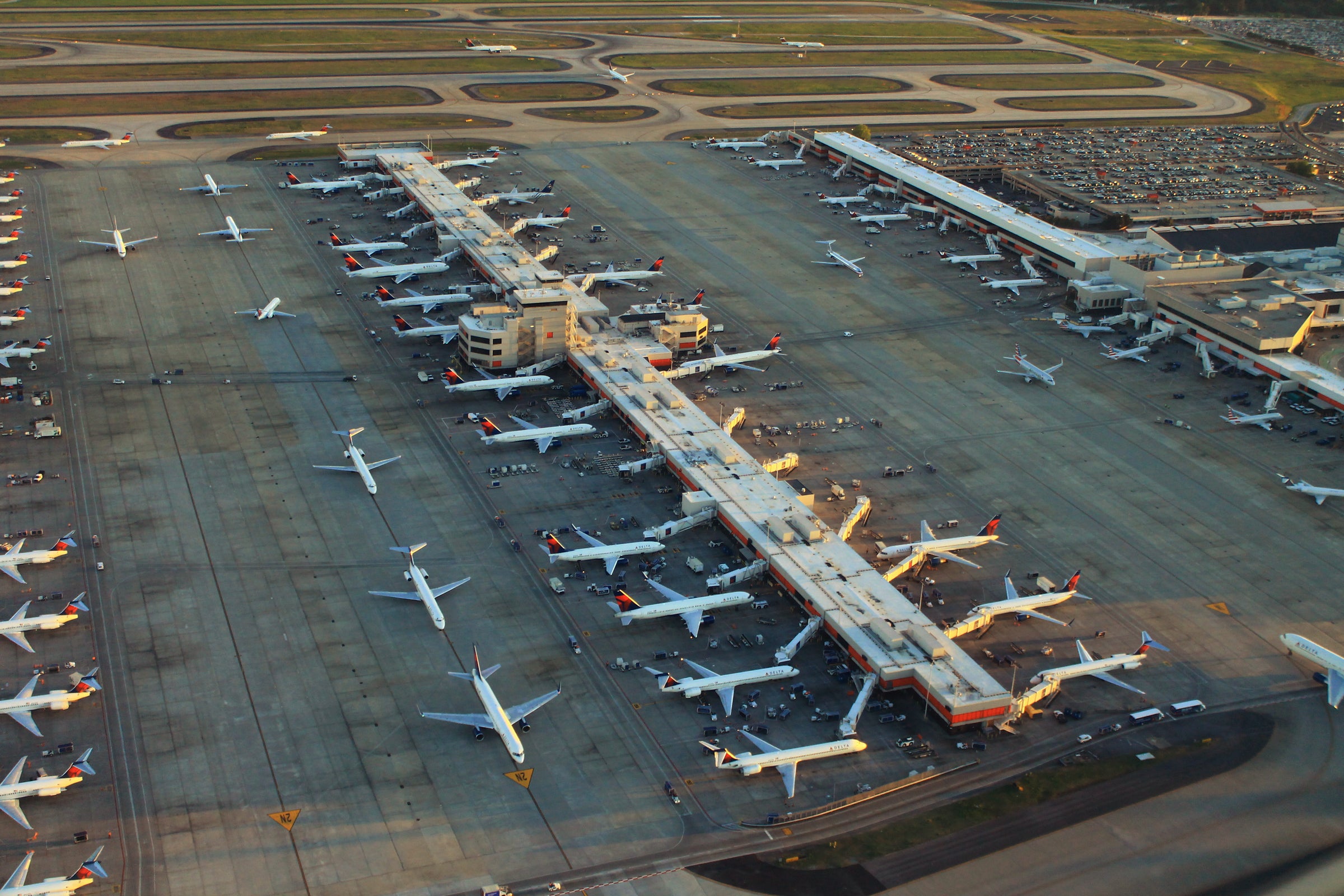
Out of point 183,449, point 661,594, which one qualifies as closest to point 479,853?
point 661,594

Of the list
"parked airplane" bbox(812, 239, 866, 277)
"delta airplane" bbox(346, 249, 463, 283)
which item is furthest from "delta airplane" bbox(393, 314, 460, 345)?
"parked airplane" bbox(812, 239, 866, 277)

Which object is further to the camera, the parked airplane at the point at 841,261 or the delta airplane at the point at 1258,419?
the parked airplane at the point at 841,261

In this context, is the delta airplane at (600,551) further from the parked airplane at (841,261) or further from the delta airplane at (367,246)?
the parked airplane at (841,261)

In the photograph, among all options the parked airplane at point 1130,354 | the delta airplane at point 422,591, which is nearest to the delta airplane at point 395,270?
the delta airplane at point 422,591

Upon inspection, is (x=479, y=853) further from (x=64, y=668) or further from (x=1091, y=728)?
(x=1091, y=728)

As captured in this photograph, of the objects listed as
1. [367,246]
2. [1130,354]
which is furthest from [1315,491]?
[367,246]

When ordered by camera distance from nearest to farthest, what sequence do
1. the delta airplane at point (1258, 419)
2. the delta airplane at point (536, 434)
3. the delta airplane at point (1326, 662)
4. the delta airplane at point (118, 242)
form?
the delta airplane at point (1326, 662)
the delta airplane at point (536, 434)
the delta airplane at point (1258, 419)
the delta airplane at point (118, 242)

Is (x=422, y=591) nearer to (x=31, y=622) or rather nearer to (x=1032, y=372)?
(x=31, y=622)
